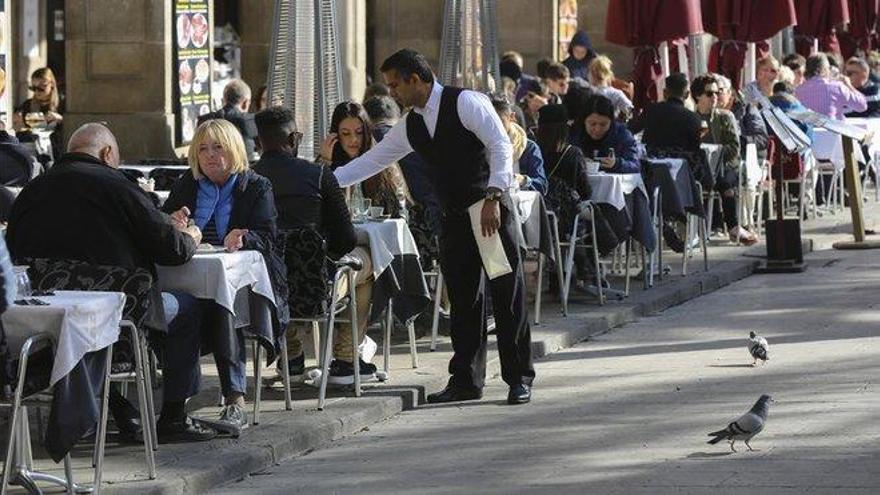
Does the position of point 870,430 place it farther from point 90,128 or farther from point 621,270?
point 621,270

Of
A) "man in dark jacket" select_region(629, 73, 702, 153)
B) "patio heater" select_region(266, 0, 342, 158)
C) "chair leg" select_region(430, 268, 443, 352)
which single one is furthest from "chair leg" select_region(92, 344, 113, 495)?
"man in dark jacket" select_region(629, 73, 702, 153)

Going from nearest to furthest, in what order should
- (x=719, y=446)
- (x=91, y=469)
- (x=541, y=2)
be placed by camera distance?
1. (x=91, y=469)
2. (x=719, y=446)
3. (x=541, y=2)

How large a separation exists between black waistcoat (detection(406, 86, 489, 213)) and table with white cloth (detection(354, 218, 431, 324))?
67 cm

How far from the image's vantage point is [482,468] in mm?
10828

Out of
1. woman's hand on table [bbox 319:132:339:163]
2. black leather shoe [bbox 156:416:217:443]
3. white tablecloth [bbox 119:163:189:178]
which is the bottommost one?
black leather shoe [bbox 156:416:217:443]

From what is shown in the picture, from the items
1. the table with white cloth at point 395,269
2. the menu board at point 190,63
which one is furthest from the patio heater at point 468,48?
the table with white cloth at point 395,269

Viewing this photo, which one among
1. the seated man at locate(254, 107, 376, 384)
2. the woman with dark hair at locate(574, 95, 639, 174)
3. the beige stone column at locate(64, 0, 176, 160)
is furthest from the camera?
the beige stone column at locate(64, 0, 176, 160)

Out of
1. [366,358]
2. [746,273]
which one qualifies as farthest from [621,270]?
[366,358]

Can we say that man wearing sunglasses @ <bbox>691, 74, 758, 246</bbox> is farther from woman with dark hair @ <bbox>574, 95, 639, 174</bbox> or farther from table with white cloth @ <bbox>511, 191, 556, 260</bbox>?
table with white cloth @ <bbox>511, 191, 556, 260</bbox>

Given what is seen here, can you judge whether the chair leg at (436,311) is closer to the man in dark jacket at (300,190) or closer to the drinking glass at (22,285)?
the man in dark jacket at (300,190)

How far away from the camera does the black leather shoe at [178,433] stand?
1126 cm

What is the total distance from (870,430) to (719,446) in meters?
0.84

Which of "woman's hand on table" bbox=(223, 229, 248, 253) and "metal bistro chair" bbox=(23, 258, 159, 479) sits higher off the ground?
"woman's hand on table" bbox=(223, 229, 248, 253)

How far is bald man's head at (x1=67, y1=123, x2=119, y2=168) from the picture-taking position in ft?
35.1
